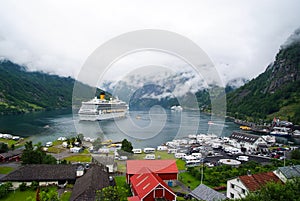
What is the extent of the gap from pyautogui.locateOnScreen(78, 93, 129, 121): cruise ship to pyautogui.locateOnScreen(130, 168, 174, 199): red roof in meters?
35.5

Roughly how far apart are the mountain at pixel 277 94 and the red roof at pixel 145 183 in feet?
155

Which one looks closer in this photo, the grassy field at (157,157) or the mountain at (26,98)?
the grassy field at (157,157)

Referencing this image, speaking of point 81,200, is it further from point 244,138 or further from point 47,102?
point 47,102

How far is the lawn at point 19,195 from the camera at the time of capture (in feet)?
35.3

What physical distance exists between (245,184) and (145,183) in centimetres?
428

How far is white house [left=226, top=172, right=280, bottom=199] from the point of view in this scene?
9.98m

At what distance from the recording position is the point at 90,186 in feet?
31.7

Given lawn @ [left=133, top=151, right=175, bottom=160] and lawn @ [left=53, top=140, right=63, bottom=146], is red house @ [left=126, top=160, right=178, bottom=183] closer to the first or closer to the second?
lawn @ [left=133, top=151, right=175, bottom=160]

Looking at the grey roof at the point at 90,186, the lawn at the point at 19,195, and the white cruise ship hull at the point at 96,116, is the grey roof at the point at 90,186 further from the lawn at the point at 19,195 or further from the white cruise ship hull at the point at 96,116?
the white cruise ship hull at the point at 96,116

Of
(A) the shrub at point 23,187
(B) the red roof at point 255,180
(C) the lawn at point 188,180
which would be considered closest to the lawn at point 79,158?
(A) the shrub at point 23,187

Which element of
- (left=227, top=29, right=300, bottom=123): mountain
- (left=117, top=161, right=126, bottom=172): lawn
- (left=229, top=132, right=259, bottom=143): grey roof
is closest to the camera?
(left=117, top=161, right=126, bottom=172): lawn

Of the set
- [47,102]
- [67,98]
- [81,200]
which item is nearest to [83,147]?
[81,200]

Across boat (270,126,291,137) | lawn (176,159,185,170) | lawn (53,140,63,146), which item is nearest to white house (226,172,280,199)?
lawn (176,159,185,170)

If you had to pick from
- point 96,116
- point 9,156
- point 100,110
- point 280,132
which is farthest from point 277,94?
point 9,156
